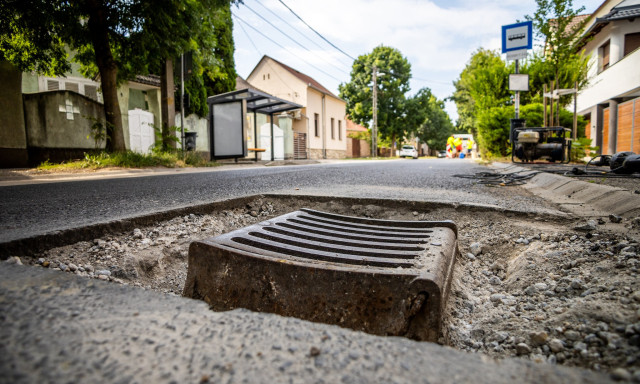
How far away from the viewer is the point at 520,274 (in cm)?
171

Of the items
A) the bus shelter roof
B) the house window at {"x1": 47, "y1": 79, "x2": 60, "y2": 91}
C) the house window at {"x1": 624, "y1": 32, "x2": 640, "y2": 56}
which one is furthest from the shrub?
the house window at {"x1": 47, "y1": 79, "x2": 60, "y2": 91}

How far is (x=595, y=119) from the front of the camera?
1529 centimetres

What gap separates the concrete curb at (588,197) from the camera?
2.29 meters

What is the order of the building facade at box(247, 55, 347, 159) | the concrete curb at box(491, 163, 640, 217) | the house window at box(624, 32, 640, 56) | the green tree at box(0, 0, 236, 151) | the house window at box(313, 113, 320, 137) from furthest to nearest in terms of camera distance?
the house window at box(313, 113, 320, 137), the building facade at box(247, 55, 347, 159), the house window at box(624, 32, 640, 56), the green tree at box(0, 0, 236, 151), the concrete curb at box(491, 163, 640, 217)

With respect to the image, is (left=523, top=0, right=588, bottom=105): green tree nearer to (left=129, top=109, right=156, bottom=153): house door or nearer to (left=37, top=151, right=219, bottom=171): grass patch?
(left=37, top=151, right=219, bottom=171): grass patch

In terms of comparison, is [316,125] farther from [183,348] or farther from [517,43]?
[183,348]

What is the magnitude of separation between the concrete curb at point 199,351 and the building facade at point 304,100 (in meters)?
23.3

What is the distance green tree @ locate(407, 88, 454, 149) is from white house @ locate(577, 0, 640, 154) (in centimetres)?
1964

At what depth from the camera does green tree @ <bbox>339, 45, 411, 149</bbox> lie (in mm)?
35812

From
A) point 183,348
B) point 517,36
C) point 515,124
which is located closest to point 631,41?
point 517,36

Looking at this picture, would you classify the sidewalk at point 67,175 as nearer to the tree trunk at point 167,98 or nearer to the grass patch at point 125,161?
the grass patch at point 125,161

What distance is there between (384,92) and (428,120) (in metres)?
13.7

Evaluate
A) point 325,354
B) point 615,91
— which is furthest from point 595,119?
point 325,354

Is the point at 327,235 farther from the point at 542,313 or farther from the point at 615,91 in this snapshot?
the point at 615,91
